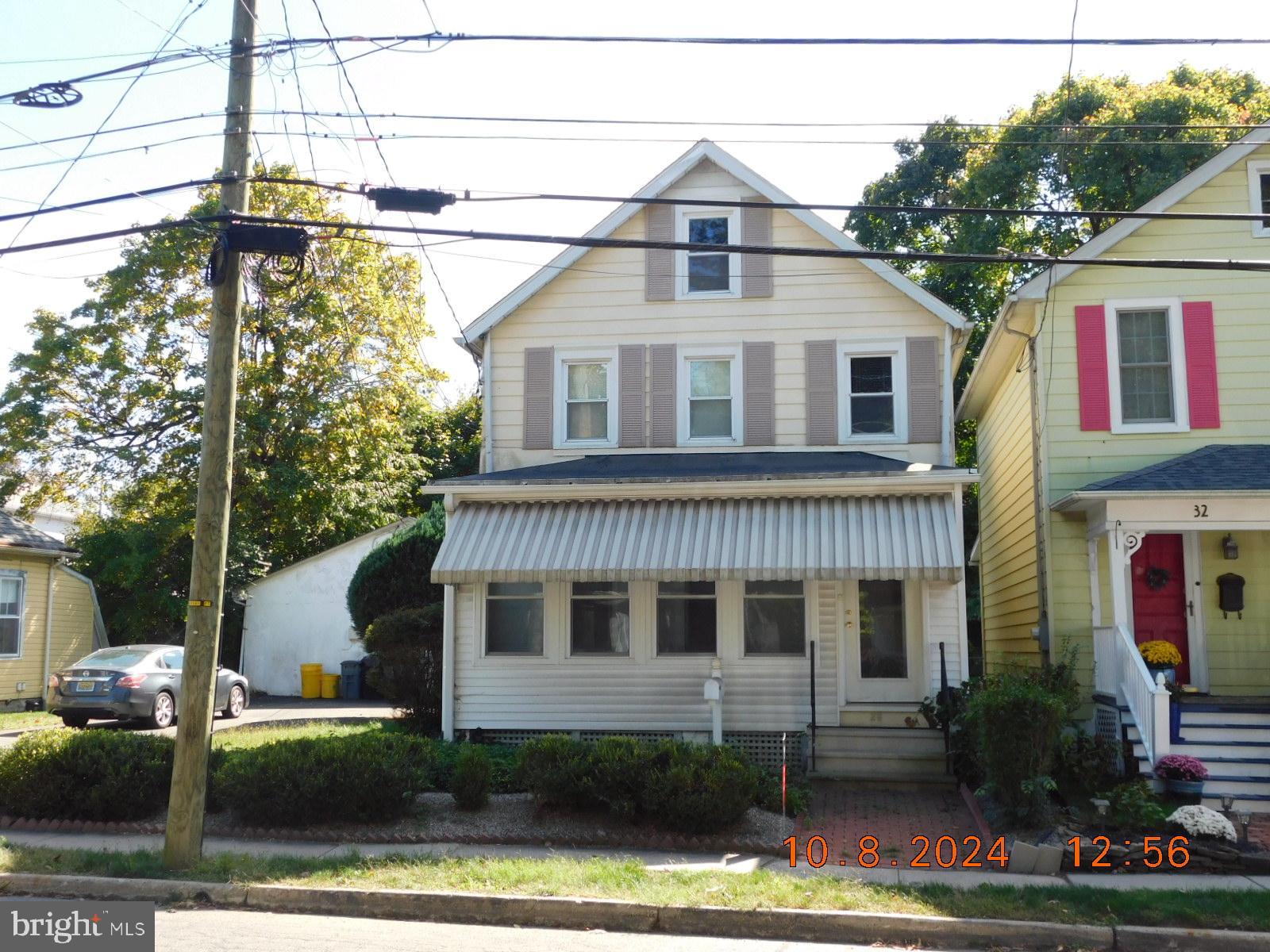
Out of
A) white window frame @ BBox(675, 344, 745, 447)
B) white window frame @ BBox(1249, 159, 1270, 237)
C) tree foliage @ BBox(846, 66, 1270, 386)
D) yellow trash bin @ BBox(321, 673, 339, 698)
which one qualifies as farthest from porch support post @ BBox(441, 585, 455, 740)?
tree foliage @ BBox(846, 66, 1270, 386)

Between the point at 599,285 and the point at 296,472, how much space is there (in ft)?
43.2

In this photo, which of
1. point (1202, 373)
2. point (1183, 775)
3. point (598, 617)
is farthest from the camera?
point (598, 617)

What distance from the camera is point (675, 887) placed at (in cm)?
850

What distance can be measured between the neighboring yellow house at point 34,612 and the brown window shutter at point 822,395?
15116mm

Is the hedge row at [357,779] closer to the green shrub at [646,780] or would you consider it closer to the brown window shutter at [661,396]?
the green shrub at [646,780]

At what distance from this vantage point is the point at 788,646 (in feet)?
50.0

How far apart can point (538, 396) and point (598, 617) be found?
341 cm

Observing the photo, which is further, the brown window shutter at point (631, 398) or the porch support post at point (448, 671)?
the brown window shutter at point (631, 398)

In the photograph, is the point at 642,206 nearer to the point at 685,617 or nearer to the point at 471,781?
the point at 685,617

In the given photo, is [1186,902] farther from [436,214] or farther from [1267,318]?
[1267,318]

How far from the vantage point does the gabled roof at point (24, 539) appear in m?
21.6

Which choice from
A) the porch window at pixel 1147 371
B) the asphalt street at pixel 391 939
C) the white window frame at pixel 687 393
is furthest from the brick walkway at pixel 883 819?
the porch window at pixel 1147 371

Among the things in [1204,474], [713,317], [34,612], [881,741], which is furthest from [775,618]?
[34,612]

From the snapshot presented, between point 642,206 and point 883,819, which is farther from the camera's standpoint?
point 642,206
